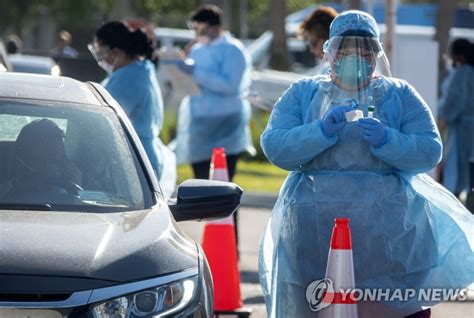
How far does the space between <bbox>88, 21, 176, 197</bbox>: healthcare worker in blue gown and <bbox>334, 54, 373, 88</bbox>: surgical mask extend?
3.28 metres

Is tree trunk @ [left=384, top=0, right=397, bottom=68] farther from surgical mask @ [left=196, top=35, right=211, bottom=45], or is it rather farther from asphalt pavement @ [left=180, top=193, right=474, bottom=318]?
asphalt pavement @ [left=180, top=193, right=474, bottom=318]

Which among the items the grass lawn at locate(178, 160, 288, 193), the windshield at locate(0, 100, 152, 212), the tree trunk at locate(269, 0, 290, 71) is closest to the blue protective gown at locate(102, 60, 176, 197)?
the windshield at locate(0, 100, 152, 212)

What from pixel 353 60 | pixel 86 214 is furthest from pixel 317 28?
pixel 86 214

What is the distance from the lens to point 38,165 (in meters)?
6.02

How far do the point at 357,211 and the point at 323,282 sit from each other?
0.34m

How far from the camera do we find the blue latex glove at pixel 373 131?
5812 mm

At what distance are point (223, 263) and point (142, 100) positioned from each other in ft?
4.39

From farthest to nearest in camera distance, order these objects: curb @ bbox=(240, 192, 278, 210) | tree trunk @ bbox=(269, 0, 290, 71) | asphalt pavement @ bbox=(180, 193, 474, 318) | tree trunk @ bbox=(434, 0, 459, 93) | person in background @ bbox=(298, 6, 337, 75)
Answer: tree trunk @ bbox=(269, 0, 290, 71) < tree trunk @ bbox=(434, 0, 459, 93) < curb @ bbox=(240, 192, 278, 210) < asphalt pavement @ bbox=(180, 193, 474, 318) < person in background @ bbox=(298, 6, 337, 75)

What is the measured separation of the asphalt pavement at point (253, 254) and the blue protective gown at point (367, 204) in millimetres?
2959

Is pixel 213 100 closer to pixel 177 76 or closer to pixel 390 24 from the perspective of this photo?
pixel 177 76

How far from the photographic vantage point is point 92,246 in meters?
5.13

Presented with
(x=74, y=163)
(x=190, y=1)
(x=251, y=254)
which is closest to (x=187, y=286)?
(x=74, y=163)

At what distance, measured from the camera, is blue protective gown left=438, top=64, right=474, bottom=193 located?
15.8m

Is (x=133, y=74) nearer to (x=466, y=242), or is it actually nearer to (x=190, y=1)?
(x=466, y=242)
